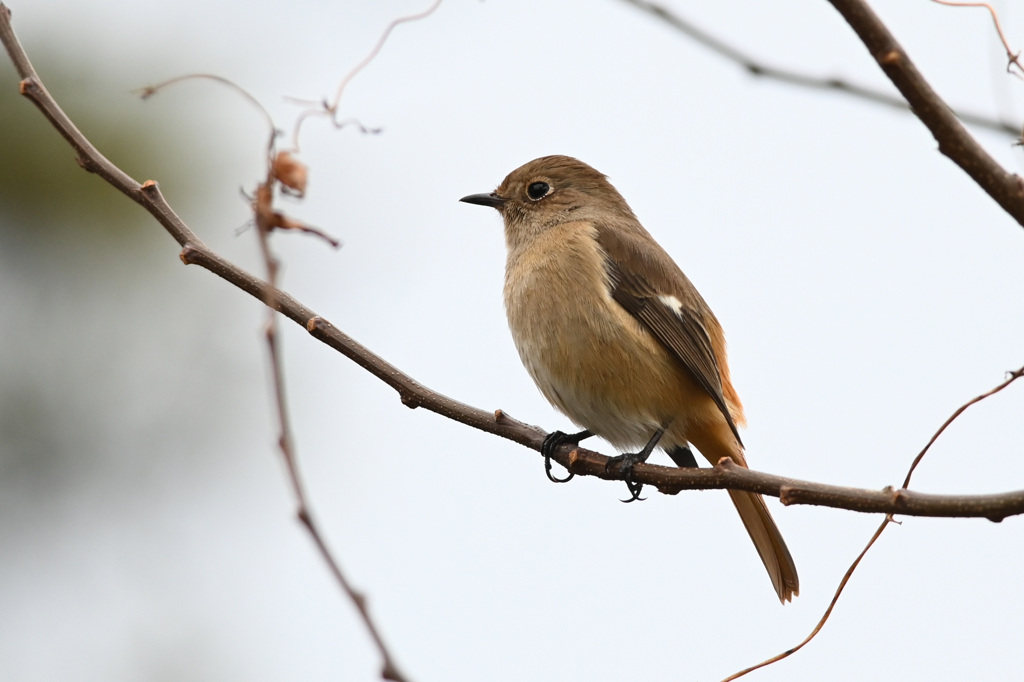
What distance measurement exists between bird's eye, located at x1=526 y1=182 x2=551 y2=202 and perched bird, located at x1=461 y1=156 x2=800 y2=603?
1.82 feet

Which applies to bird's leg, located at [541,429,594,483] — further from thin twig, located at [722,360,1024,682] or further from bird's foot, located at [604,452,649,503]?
thin twig, located at [722,360,1024,682]

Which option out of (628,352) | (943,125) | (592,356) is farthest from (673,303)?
(943,125)

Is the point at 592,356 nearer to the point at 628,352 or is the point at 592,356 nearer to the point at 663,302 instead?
the point at 628,352

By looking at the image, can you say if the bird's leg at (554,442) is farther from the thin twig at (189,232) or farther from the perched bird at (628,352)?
the thin twig at (189,232)

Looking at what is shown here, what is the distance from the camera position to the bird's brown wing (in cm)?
493

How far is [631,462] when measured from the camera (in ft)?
13.3

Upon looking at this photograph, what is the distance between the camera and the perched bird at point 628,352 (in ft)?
15.8

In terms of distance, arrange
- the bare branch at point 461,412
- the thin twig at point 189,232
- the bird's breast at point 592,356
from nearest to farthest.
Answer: the thin twig at point 189,232
the bare branch at point 461,412
the bird's breast at point 592,356

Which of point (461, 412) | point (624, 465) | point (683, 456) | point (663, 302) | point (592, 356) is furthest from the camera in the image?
point (683, 456)

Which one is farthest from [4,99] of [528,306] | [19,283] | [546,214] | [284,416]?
[284,416]

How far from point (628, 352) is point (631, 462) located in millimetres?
869

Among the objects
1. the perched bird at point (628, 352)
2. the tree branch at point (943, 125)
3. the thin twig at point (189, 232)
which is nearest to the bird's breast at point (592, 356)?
the perched bird at point (628, 352)

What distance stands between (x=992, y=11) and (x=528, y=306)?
2669 millimetres

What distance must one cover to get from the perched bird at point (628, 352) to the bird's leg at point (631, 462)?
0.01 metres
